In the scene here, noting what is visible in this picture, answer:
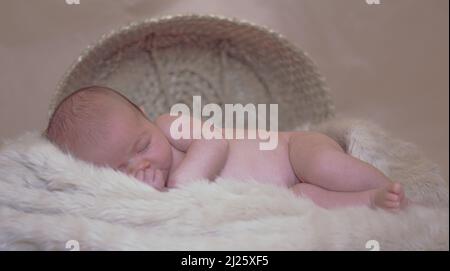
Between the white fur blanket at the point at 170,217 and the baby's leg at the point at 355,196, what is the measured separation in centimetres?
3

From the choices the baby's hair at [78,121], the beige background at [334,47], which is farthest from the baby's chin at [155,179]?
the beige background at [334,47]

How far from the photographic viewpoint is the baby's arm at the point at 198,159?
0.89 meters

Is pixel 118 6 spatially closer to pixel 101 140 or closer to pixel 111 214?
pixel 101 140

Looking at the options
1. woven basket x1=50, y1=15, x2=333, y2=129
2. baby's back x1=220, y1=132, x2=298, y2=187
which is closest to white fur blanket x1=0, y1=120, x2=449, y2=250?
baby's back x1=220, y1=132, x2=298, y2=187

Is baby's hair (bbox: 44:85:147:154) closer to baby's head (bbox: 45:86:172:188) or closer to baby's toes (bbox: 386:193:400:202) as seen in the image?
baby's head (bbox: 45:86:172:188)

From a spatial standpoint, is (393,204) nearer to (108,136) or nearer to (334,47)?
(108,136)

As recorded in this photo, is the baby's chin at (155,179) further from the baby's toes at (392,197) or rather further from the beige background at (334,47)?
the beige background at (334,47)

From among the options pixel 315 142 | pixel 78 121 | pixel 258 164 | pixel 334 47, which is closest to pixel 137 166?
pixel 78 121

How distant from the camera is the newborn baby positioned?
0.88 meters

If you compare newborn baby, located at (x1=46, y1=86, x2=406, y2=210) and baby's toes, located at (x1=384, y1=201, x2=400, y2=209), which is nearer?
baby's toes, located at (x1=384, y1=201, x2=400, y2=209)

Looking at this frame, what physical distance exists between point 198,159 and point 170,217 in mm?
191

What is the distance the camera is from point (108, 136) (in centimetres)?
89

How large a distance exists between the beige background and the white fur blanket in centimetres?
59
